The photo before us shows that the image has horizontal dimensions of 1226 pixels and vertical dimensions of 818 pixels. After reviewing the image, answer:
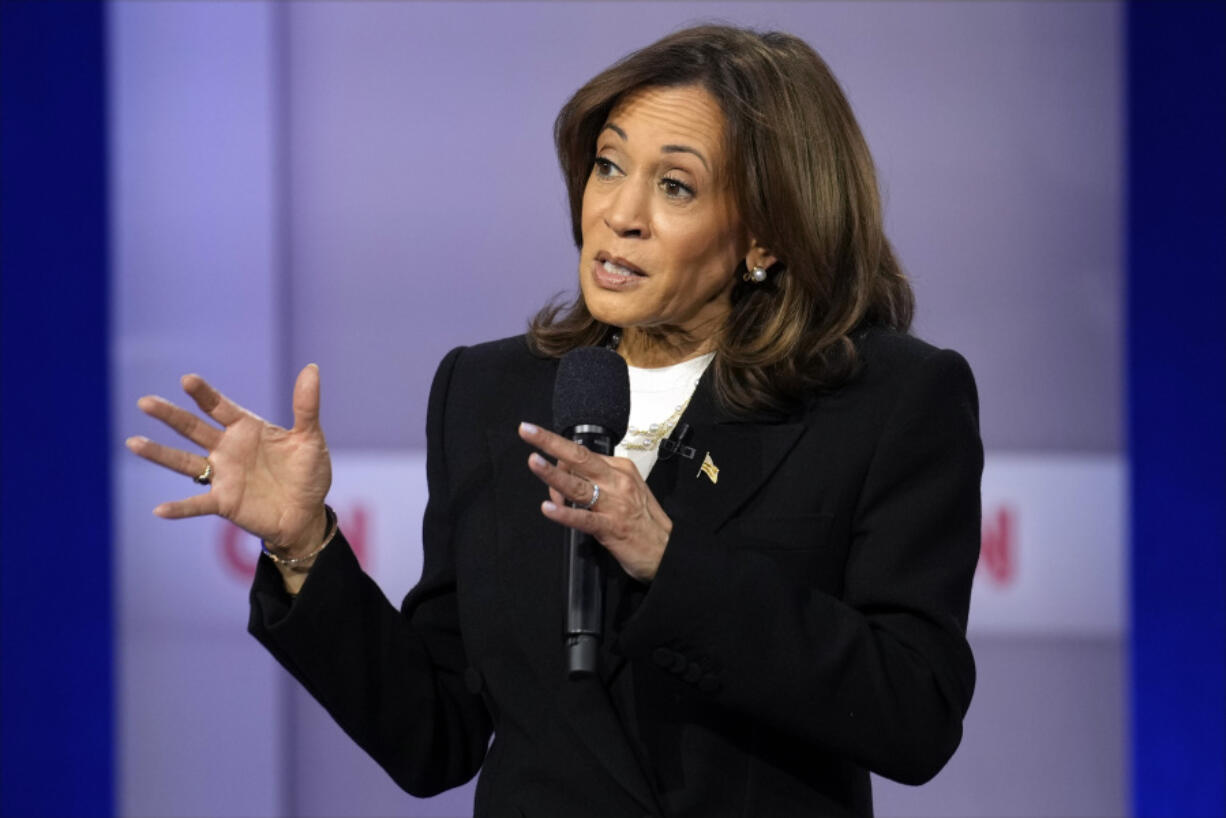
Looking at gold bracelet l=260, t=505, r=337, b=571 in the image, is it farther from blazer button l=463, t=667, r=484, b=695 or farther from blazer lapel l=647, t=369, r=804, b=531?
blazer lapel l=647, t=369, r=804, b=531

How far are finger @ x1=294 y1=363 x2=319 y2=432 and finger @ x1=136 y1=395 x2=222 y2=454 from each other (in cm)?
9

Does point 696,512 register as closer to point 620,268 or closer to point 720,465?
point 720,465

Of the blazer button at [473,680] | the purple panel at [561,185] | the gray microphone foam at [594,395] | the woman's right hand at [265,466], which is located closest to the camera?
the gray microphone foam at [594,395]

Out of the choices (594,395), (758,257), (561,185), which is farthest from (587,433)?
(561,185)

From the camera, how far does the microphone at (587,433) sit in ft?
4.34

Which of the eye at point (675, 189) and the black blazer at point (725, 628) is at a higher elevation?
the eye at point (675, 189)

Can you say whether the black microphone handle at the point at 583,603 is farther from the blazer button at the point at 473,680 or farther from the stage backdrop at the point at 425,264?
the stage backdrop at the point at 425,264

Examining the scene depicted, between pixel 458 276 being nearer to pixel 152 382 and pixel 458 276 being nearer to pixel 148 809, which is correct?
pixel 152 382

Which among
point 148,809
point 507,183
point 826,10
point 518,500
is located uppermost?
point 826,10

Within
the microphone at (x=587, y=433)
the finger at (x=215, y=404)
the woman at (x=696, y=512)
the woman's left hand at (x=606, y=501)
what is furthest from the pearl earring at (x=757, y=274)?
the finger at (x=215, y=404)

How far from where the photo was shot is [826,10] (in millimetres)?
3227

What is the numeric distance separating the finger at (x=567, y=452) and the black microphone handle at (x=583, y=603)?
4 centimetres

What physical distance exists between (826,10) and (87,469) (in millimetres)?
1921

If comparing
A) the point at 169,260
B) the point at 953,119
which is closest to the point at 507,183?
the point at 169,260
